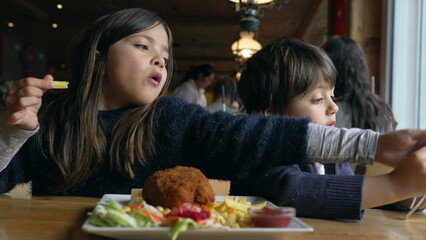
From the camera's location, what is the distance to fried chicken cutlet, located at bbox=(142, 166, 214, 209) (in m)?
0.79

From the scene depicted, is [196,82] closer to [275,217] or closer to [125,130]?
[125,130]

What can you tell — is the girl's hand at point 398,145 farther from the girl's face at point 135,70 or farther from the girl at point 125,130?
the girl's face at point 135,70

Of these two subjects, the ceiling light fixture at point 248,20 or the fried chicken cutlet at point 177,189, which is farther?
the ceiling light fixture at point 248,20

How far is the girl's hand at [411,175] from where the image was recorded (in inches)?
35.5

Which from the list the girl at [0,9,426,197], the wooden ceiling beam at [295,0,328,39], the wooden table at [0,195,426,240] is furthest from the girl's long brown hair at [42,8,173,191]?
the wooden ceiling beam at [295,0,328,39]

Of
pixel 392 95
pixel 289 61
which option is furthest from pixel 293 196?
pixel 392 95

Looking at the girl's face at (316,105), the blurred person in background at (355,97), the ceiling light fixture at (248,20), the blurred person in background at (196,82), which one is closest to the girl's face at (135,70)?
Answer: the girl's face at (316,105)

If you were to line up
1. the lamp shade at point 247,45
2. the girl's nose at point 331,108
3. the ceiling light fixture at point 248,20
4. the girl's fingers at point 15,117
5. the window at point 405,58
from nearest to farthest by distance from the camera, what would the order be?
the girl's fingers at point 15,117 < the girl's nose at point 331,108 < the ceiling light fixture at point 248,20 < the window at point 405,58 < the lamp shade at point 247,45

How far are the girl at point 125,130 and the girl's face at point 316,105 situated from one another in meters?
0.34

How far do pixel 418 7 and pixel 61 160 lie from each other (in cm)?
309

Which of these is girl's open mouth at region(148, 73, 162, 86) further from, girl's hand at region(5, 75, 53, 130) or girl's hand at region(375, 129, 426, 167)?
girl's hand at region(375, 129, 426, 167)

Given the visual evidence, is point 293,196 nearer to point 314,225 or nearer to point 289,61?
point 314,225

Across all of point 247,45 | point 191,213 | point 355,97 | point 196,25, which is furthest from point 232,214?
point 196,25

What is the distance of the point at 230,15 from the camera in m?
6.91
